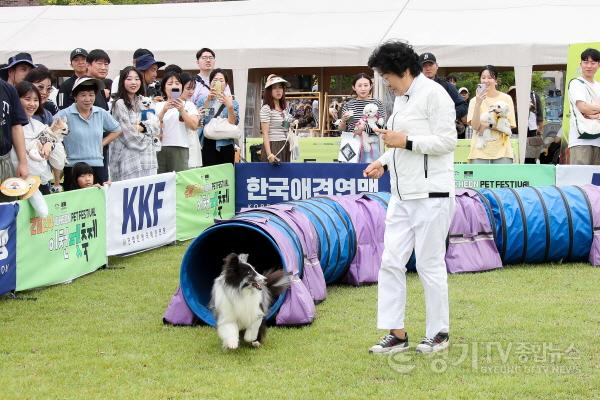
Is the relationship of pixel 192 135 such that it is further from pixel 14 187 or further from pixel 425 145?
pixel 425 145

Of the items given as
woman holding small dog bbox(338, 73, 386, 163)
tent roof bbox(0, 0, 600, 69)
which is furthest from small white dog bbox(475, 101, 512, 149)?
tent roof bbox(0, 0, 600, 69)

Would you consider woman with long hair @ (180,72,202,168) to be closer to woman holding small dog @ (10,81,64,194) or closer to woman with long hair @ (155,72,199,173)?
woman with long hair @ (155,72,199,173)

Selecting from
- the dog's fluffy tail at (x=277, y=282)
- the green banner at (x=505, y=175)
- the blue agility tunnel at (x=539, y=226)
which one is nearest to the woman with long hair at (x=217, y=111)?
the green banner at (x=505, y=175)

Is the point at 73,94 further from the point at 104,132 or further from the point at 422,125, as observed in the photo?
the point at 422,125

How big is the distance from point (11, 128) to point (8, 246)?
3.40ft

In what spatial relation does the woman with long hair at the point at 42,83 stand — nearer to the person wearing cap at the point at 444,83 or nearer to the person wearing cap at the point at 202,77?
the person wearing cap at the point at 202,77

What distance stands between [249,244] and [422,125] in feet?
8.40

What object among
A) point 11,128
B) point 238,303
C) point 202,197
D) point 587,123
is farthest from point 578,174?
point 11,128

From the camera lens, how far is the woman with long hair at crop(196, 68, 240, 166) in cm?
1271

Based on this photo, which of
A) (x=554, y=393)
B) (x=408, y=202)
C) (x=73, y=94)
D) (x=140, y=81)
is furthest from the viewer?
(x=140, y=81)

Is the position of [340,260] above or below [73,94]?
below

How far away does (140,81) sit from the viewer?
1134cm

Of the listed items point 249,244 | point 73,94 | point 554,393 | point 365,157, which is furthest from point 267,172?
point 554,393

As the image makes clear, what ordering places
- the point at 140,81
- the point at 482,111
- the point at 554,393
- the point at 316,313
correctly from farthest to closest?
1. the point at 482,111
2. the point at 140,81
3. the point at 316,313
4. the point at 554,393
